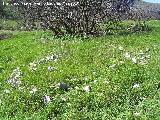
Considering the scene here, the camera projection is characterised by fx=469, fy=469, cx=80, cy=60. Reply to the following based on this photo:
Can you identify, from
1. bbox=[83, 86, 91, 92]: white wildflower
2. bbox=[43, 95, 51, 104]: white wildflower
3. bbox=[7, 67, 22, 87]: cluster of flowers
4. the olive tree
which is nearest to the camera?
bbox=[43, 95, 51, 104]: white wildflower

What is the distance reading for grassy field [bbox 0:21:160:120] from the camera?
14.4m

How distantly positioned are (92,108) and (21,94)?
118 inches

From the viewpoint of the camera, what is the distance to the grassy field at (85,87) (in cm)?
1437

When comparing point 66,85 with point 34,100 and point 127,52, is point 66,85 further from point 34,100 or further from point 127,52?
point 127,52

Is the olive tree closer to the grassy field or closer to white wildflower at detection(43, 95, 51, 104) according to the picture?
the grassy field

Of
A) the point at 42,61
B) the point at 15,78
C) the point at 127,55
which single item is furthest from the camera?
the point at 42,61

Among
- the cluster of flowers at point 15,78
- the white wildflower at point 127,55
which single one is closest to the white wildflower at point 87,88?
the cluster of flowers at point 15,78

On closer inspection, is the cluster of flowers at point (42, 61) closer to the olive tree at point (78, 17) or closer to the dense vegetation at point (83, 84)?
the dense vegetation at point (83, 84)

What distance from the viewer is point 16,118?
1500 centimetres

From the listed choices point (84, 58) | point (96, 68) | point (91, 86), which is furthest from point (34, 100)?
point (84, 58)

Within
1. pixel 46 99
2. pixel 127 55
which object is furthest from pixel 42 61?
pixel 46 99

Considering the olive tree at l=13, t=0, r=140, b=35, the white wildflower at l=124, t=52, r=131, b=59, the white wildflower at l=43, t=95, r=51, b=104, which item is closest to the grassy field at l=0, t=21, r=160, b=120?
the white wildflower at l=43, t=95, r=51, b=104

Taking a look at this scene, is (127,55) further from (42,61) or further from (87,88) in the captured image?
(87,88)

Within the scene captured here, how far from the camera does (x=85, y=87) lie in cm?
1644
